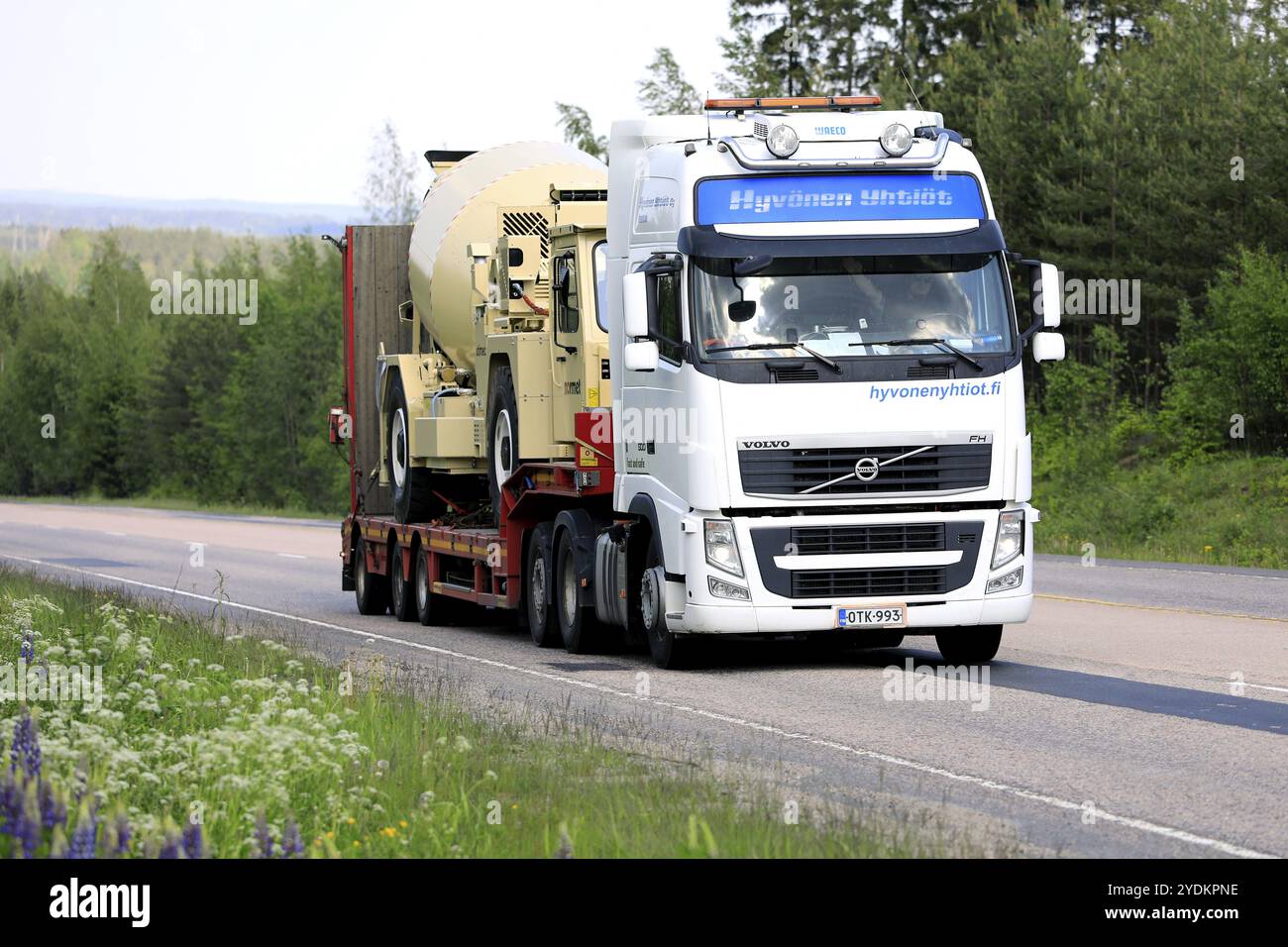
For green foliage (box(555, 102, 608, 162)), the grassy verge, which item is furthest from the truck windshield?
green foliage (box(555, 102, 608, 162))

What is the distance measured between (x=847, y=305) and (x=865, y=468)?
116 centimetres

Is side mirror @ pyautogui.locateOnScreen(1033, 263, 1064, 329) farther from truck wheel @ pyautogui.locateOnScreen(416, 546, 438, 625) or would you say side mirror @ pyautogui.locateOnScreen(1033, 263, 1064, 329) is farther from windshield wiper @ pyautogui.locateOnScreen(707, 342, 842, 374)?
truck wheel @ pyautogui.locateOnScreen(416, 546, 438, 625)

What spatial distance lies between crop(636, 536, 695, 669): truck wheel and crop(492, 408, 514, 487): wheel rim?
2978mm

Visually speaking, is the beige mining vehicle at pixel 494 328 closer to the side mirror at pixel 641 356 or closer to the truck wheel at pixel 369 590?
the truck wheel at pixel 369 590

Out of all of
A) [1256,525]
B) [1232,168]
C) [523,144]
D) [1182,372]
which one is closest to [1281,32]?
[1232,168]

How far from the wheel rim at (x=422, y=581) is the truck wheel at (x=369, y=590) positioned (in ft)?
5.07

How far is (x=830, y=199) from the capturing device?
562 inches

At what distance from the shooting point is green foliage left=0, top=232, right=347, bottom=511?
79438 mm

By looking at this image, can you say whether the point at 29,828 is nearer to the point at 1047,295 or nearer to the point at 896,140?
the point at 1047,295

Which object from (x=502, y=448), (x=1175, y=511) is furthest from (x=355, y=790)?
(x=1175, y=511)

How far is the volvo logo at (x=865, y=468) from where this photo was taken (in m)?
13.8

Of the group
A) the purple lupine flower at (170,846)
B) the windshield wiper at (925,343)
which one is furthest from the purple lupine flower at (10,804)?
the windshield wiper at (925,343)

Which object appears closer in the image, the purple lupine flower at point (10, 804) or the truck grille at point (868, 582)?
the purple lupine flower at point (10, 804)
